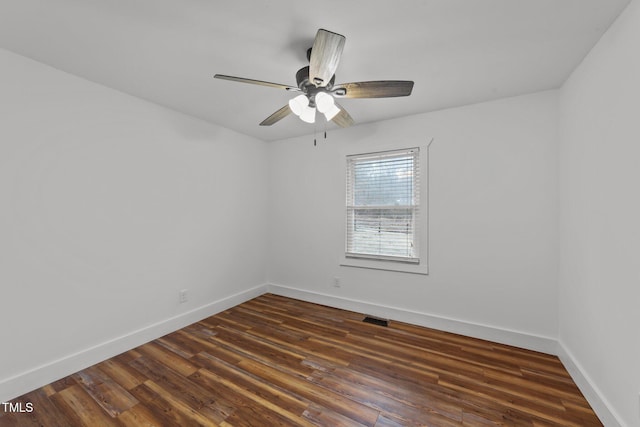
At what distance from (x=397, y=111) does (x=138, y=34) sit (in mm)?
2336

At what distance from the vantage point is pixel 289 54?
1796 millimetres

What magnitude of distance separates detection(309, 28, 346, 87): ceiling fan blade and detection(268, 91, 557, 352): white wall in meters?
1.73

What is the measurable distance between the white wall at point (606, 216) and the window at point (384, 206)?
128cm

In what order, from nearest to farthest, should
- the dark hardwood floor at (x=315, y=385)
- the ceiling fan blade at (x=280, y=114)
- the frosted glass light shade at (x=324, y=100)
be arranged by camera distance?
the dark hardwood floor at (x=315, y=385) → the frosted glass light shade at (x=324, y=100) → the ceiling fan blade at (x=280, y=114)

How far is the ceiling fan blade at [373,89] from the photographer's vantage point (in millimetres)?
1656

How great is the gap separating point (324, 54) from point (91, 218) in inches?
89.7

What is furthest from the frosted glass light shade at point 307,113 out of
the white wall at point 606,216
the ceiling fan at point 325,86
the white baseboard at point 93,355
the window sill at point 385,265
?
the white baseboard at point 93,355

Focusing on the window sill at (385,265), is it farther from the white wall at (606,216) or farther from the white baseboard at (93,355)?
the white baseboard at (93,355)

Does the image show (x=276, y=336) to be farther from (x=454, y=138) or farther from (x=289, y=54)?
(x=454, y=138)

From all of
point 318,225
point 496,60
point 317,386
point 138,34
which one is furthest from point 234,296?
point 496,60

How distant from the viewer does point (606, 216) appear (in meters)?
1.58

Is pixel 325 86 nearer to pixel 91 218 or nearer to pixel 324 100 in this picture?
pixel 324 100

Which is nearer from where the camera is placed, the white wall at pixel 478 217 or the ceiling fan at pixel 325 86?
Result: the ceiling fan at pixel 325 86

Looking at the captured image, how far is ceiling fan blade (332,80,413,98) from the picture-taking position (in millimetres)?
1656
